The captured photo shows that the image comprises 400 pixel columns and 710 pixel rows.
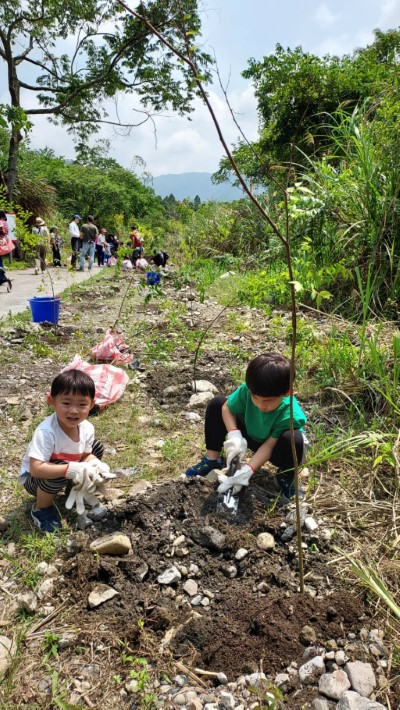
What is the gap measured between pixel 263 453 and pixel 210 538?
467 mm

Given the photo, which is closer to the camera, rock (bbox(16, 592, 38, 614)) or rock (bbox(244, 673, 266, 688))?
rock (bbox(244, 673, 266, 688))

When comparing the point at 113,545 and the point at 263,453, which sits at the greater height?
the point at 263,453

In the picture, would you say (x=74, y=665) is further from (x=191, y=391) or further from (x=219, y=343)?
(x=219, y=343)

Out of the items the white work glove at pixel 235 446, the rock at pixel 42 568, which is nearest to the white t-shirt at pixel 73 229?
the white work glove at pixel 235 446

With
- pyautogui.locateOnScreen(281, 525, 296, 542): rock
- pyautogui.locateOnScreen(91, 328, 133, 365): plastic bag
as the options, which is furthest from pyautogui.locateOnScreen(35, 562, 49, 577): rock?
pyautogui.locateOnScreen(91, 328, 133, 365): plastic bag

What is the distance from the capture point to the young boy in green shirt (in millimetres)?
1856

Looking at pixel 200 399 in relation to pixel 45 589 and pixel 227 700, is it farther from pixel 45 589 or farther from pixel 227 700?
pixel 227 700

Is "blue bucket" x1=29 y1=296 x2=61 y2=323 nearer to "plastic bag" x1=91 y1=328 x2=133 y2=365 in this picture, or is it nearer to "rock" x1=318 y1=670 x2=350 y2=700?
"plastic bag" x1=91 y1=328 x2=133 y2=365

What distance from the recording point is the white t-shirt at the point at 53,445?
1889mm

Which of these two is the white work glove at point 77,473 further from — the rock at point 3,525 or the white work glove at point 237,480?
the white work glove at point 237,480

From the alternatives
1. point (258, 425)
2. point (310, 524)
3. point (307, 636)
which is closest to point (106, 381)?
point (258, 425)

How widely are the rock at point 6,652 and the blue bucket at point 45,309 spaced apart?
3.62 metres

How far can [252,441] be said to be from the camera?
2.14 m

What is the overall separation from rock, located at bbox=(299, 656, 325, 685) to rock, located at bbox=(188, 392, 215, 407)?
1871 mm
